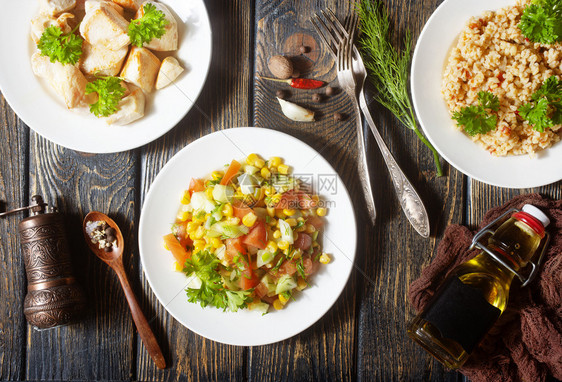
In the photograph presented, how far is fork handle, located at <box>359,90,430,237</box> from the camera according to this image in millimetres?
2330

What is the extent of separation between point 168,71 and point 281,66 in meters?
0.64

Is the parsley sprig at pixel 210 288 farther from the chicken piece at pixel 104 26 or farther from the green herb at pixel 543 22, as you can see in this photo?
the green herb at pixel 543 22

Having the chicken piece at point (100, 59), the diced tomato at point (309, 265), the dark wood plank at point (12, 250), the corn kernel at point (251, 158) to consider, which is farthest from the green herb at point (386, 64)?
the dark wood plank at point (12, 250)

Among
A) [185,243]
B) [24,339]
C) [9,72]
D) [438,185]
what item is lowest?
[24,339]

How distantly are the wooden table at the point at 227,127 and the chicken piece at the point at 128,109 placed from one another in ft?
0.82

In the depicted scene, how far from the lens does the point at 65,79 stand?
87.0 inches

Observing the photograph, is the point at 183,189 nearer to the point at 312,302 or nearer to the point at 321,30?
the point at 312,302

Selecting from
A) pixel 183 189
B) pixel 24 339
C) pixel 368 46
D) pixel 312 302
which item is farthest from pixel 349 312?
pixel 24 339

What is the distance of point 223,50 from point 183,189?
88 centimetres

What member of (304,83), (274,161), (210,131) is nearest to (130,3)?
(210,131)

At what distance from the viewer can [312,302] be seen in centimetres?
230

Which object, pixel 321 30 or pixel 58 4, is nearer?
pixel 58 4

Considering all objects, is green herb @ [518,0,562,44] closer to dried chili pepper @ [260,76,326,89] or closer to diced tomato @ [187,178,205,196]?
dried chili pepper @ [260,76,326,89]

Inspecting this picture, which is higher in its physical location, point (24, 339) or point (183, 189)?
point (183, 189)
